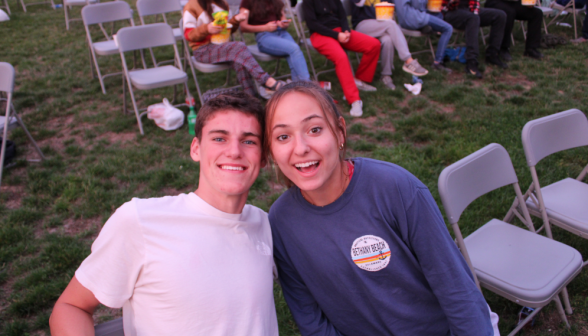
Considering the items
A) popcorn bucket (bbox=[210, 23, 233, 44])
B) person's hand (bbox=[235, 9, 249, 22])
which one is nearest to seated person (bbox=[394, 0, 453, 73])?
person's hand (bbox=[235, 9, 249, 22])

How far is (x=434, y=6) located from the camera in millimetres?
6184

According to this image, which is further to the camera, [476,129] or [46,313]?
[476,129]

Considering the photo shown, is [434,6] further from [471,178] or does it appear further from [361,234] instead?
[361,234]

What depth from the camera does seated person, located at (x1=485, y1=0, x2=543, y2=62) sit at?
21.3 feet

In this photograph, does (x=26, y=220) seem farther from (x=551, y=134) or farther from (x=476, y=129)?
(x=476, y=129)

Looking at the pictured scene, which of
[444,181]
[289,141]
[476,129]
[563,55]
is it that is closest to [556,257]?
[444,181]

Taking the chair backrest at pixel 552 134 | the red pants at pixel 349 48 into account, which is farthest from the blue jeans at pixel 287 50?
the chair backrest at pixel 552 134

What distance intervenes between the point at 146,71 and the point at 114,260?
4.32 meters

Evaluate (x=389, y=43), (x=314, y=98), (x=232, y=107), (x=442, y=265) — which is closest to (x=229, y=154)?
(x=232, y=107)

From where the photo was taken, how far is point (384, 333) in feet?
4.76

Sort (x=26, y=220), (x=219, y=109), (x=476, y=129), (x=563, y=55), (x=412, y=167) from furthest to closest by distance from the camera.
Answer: (x=563, y=55) < (x=476, y=129) < (x=412, y=167) < (x=26, y=220) < (x=219, y=109)

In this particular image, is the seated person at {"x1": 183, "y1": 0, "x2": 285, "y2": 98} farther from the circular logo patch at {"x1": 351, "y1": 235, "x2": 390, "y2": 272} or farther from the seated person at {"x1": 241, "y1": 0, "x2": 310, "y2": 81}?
the circular logo patch at {"x1": 351, "y1": 235, "x2": 390, "y2": 272}

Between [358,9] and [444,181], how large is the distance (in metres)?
4.86

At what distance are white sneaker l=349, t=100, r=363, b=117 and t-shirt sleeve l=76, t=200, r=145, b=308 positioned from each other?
12.8 feet
